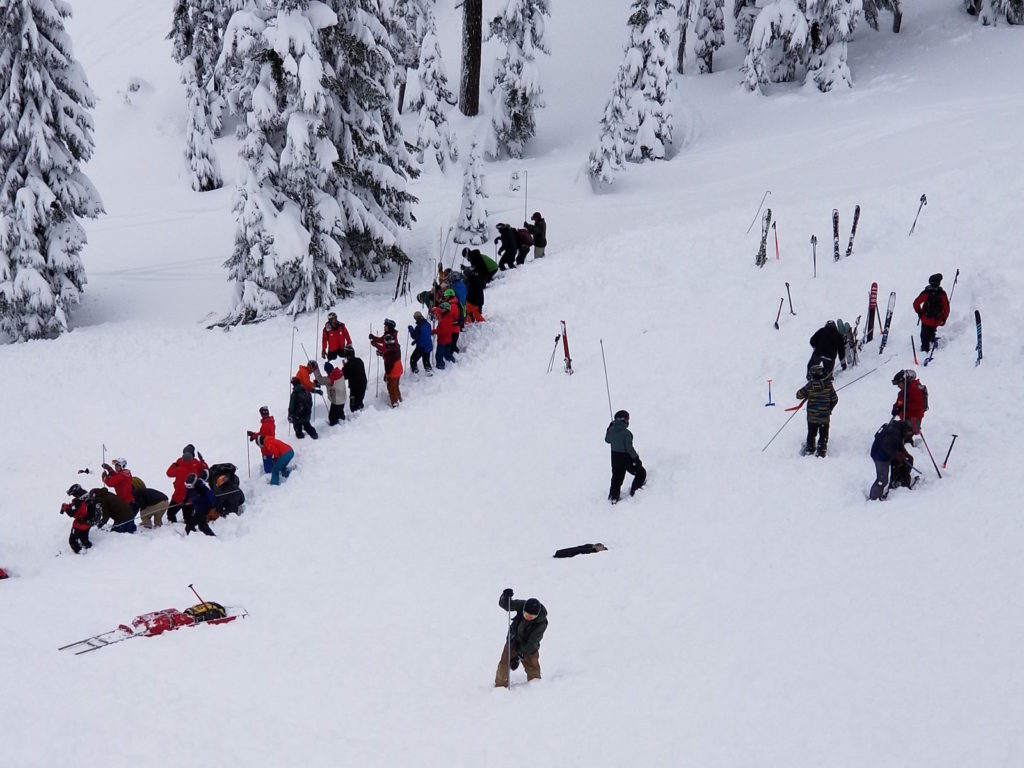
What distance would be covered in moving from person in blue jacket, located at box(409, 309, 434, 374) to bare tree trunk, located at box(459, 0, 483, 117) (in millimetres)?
16591

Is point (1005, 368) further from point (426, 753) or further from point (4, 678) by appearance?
point (4, 678)

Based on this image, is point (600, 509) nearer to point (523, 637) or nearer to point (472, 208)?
point (523, 637)

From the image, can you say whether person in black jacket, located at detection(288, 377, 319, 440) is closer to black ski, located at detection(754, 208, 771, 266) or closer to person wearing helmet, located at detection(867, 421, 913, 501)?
person wearing helmet, located at detection(867, 421, 913, 501)

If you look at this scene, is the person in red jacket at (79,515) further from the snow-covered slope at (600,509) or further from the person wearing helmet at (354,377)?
the person wearing helmet at (354,377)

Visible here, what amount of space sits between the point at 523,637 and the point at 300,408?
27.8 feet

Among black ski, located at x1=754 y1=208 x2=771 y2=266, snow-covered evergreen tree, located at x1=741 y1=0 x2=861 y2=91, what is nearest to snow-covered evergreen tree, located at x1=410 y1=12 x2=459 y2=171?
snow-covered evergreen tree, located at x1=741 y1=0 x2=861 y2=91

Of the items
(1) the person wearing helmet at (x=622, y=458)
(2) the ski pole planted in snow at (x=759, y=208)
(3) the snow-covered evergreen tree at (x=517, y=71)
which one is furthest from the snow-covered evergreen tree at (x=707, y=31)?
(1) the person wearing helmet at (x=622, y=458)

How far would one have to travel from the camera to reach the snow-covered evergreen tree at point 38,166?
2092cm

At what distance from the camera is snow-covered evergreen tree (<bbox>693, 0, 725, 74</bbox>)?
110 ft

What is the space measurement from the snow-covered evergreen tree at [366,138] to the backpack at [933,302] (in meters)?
12.7

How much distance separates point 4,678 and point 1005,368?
13.8 meters

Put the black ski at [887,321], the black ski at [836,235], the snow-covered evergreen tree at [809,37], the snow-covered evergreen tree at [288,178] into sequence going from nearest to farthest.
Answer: the black ski at [887,321]
the black ski at [836,235]
the snow-covered evergreen tree at [288,178]
the snow-covered evergreen tree at [809,37]

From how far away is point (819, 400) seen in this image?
1245cm

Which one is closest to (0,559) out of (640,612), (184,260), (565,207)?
(640,612)
